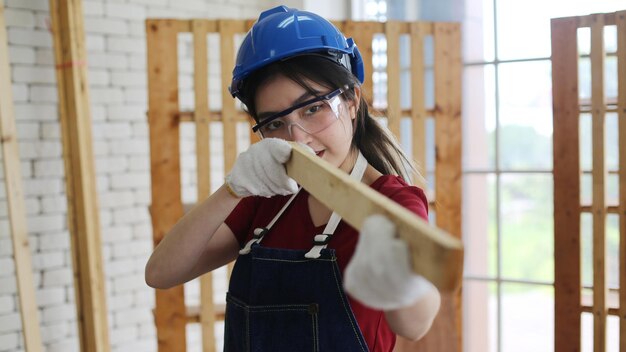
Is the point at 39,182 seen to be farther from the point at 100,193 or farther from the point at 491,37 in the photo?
the point at 491,37

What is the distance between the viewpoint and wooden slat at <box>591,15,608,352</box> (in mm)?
2342

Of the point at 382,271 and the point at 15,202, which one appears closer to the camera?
the point at 382,271

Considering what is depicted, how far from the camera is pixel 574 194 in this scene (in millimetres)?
2373

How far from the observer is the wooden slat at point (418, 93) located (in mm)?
3076

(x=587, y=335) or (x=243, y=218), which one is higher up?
(x=243, y=218)

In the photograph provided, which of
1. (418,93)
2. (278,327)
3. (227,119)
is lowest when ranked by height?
(278,327)

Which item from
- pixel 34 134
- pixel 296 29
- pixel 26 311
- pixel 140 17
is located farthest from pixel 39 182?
pixel 296 29

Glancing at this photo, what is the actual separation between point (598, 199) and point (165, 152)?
1.74 m

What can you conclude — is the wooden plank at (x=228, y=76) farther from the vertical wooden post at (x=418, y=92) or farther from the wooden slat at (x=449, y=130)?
the wooden slat at (x=449, y=130)

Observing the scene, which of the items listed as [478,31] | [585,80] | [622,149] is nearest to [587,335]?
[585,80]

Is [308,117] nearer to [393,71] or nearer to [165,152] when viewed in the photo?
[165,152]

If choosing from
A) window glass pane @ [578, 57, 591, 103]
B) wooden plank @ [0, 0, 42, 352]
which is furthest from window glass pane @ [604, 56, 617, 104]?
wooden plank @ [0, 0, 42, 352]

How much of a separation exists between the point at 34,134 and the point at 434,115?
1.91 m

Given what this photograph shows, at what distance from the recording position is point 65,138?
10.3 ft
